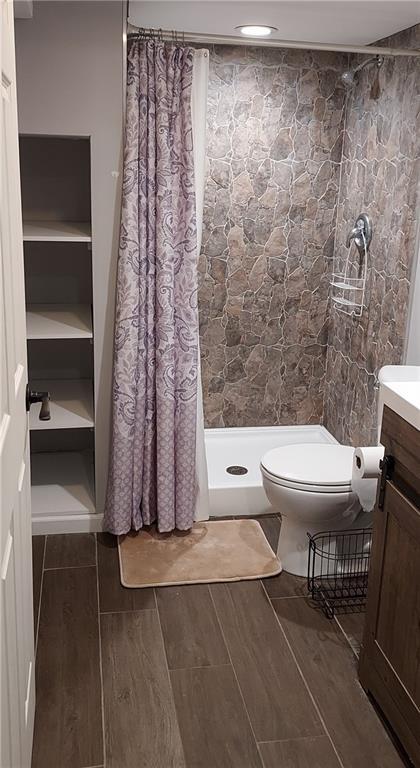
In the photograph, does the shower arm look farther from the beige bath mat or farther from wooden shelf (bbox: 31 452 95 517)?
wooden shelf (bbox: 31 452 95 517)

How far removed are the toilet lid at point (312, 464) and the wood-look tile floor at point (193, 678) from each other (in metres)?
0.42

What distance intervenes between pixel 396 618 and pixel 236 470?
1689 mm

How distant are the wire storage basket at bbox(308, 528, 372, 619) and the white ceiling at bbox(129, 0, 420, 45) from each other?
1912 millimetres

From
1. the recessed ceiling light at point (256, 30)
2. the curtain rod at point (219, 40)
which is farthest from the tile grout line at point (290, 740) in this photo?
the recessed ceiling light at point (256, 30)

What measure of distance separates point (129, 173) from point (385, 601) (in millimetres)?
1720

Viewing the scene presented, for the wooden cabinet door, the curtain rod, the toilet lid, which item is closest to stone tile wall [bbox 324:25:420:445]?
the curtain rod

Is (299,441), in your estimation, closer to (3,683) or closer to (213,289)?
(213,289)

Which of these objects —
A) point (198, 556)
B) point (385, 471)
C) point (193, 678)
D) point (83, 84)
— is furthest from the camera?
point (198, 556)

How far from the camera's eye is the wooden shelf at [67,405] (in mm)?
3148

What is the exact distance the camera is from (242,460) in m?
3.83

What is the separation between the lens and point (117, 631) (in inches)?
102

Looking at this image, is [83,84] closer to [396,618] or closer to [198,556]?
[198,556]

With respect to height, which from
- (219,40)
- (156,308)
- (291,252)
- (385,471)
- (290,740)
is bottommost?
(290,740)

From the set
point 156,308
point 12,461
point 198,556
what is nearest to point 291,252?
point 156,308
